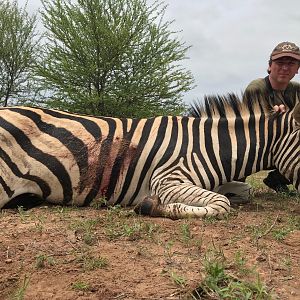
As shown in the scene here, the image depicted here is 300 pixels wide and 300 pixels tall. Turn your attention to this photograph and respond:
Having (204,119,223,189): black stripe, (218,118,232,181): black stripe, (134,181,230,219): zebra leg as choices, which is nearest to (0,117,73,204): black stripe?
(134,181,230,219): zebra leg

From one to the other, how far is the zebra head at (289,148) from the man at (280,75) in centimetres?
94

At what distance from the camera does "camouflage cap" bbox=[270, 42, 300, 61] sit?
18.2 ft

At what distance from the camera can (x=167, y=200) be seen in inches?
161

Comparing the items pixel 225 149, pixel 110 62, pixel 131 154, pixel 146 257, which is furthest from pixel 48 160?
pixel 110 62

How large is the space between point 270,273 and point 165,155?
87.1 inches

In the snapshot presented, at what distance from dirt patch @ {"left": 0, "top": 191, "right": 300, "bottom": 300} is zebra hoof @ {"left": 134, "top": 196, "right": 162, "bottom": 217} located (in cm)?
10

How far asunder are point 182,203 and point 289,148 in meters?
1.21

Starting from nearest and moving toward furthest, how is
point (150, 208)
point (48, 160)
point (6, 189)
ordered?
point (150, 208), point (6, 189), point (48, 160)

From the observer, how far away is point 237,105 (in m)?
4.77

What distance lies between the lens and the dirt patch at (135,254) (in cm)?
221

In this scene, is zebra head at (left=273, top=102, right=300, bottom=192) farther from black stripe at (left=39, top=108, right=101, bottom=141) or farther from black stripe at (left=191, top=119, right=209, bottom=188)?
black stripe at (left=39, top=108, right=101, bottom=141)

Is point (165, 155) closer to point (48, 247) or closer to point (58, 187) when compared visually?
point (58, 187)

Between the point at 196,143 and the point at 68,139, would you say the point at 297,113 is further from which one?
the point at 68,139

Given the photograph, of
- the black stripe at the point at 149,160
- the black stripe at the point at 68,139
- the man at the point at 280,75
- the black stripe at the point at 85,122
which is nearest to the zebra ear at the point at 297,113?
the man at the point at 280,75
